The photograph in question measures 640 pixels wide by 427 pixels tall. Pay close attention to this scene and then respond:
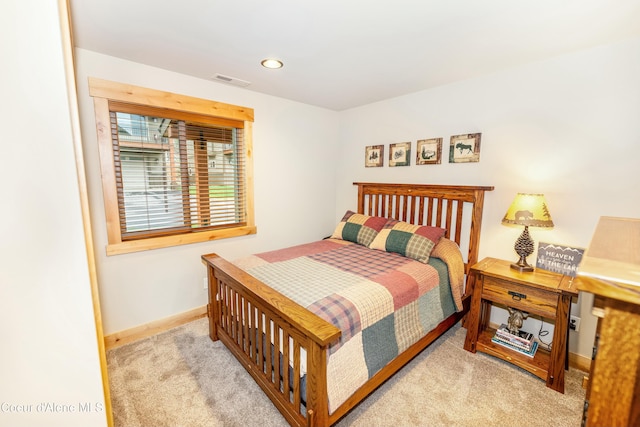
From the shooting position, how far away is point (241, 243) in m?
3.05

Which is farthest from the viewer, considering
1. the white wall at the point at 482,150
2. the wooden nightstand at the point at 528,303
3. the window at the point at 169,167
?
the window at the point at 169,167

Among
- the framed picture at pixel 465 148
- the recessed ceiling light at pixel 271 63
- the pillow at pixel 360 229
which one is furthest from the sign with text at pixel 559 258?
the recessed ceiling light at pixel 271 63

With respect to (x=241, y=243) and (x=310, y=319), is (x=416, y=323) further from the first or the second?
(x=241, y=243)

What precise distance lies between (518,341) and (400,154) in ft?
6.80

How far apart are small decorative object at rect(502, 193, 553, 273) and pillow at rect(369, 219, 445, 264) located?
0.60m

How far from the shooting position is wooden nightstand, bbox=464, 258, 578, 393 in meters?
1.83

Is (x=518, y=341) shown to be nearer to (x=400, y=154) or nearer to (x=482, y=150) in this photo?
(x=482, y=150)

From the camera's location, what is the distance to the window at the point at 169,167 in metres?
2.20

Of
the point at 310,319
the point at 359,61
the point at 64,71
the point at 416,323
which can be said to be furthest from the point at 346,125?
the point at 64,71

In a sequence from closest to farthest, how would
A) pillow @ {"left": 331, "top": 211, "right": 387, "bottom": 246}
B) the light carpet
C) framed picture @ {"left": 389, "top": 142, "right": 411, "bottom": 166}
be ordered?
the light carpet
pillow @ {"left": 331, "top": 211, "right": 387, "bottom": 246}
framed picture @ {"left": 389, "top": 142, "right": 411, "bottom": 166}

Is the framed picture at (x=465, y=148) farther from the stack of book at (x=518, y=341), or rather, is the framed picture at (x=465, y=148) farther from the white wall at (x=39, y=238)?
the white wall at (x=39, y=238)

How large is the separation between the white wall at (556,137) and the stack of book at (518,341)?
10.3 inches

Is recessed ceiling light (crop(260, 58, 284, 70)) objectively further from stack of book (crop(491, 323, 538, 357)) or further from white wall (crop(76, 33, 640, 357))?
stack of book (crop(491, 323, 538, 357))

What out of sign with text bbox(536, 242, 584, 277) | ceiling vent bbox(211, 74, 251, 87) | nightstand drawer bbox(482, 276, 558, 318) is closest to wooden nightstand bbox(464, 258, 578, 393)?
nightstand drawer bbox(482, 276, 558, 318)
